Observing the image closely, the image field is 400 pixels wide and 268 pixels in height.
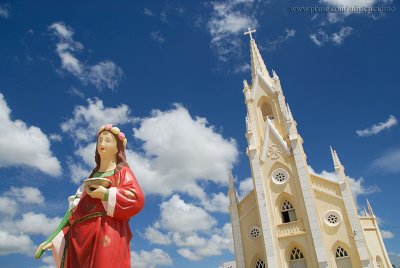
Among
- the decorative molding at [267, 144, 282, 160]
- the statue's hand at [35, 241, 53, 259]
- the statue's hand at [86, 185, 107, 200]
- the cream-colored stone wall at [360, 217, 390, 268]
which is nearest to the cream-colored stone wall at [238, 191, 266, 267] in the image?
the decorative molding at [267, 144, 282, 160]

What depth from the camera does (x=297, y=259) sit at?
1809 cm

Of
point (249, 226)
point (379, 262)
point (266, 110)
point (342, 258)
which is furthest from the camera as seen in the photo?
point (266, 110)

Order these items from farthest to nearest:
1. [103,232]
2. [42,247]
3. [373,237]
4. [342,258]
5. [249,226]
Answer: [249,226] < [373,237] < [342,258] < [42,247] < [103,232]

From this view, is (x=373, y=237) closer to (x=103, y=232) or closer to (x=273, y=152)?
(x=273, y=152)

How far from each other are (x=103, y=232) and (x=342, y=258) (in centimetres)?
1708

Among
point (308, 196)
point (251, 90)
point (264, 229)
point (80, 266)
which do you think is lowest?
point (80, 266)

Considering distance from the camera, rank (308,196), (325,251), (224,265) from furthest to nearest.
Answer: (224,265) → (308,196) → (325,251)


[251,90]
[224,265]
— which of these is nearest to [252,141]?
[251,90]

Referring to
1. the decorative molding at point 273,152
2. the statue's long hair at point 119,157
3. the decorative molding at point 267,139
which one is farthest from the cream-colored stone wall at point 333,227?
the statue's long hair at point 119,157

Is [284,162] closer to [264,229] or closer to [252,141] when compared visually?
[252,141]

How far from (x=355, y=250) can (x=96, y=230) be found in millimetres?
16929

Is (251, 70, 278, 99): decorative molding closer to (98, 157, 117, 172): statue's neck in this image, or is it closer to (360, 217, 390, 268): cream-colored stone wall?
(360, 217, 390, 268): cream-colored stone wall


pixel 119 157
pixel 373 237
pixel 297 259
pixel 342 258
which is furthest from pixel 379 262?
pixel 119 157

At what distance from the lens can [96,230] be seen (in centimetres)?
392
